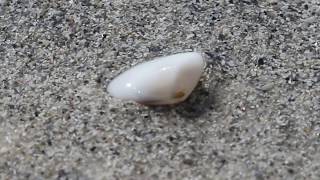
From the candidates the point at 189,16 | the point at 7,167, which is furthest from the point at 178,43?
the point at 7,167

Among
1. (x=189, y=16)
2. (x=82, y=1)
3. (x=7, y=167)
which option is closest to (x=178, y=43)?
(x=189, y=16)

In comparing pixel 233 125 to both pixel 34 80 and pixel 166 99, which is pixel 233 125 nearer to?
pixel 166 99

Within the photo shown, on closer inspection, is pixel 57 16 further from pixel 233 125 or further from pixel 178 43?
pixel 233 125

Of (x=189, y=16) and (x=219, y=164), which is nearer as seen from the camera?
(x=219, y=164)

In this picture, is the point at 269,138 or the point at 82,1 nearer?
the point at 269,138

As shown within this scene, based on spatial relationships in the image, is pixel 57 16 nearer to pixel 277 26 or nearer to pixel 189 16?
pixel 189 16
